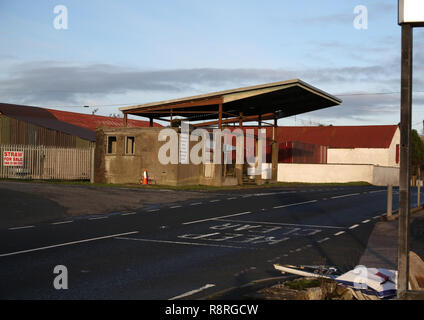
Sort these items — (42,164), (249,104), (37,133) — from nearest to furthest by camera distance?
(42,164) → (249,104) → (37,133)

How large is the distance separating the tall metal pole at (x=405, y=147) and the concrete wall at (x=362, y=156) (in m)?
63.9

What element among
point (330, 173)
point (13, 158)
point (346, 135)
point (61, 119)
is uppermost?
point (61, 119)

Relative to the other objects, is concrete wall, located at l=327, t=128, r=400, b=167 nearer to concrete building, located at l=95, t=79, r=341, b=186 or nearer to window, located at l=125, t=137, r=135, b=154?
concrete building, located at l=95, t=79, r=341, b=186

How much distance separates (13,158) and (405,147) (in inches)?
1280

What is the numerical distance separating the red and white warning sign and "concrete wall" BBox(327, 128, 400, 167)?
44571 millimetres

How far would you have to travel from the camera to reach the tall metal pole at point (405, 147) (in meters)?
6.21

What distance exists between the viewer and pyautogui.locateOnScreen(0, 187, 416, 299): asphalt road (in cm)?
787

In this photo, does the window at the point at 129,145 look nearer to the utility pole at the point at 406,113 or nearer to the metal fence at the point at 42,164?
the metal fence at the point at 42,164

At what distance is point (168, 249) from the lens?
1149 cm

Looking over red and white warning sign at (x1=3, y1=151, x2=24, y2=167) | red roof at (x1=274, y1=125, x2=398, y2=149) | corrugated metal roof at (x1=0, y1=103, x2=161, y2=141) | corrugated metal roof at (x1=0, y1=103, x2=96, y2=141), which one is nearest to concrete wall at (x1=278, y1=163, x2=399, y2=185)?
red roof at (x1=274, y1=125, x2=398, y2=149)

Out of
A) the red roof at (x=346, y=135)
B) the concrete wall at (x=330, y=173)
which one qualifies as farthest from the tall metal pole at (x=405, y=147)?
the red roof at (x=346, y=135)

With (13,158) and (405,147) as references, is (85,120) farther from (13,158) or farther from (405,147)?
(405,147)

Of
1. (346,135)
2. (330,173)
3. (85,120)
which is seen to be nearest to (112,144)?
(85,120)
